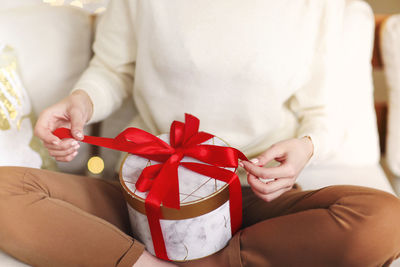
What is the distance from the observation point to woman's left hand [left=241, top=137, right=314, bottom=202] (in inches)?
22.9

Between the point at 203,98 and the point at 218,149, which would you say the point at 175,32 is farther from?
the point at 218,149

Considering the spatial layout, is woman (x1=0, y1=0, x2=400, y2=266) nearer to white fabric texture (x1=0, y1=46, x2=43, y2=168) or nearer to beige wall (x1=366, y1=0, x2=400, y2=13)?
white fabric texture (x1=0, y1=46, x2=43, y2=168)

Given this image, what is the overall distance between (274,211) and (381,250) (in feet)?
0.66

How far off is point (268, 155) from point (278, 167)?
0.03m

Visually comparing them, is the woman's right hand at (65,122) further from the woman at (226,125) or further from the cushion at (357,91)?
the cushion at (357,91)

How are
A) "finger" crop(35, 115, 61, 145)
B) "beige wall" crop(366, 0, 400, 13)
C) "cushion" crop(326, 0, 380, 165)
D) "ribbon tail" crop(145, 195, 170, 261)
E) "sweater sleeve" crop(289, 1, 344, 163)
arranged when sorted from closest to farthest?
"ribbon tail" crop(145, 195, 170, 261) < "finger" crop(35, 115, 61, 145) < "sweater sleeve" crop(289, 1, 344, 163) < "cushion" crop(326, 0, 380, 165) < "beige wall" crop(366, 0, 400, 13)

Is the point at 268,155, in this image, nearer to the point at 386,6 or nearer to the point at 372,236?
the point at 372,236

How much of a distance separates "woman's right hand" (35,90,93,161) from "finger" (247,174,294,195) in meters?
0.30

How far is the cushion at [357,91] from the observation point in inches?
34.8

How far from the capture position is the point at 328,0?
0.72 meters

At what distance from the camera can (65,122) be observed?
69 centimetres

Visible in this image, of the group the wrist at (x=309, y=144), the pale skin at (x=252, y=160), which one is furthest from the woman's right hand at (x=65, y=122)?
the wrist at (x=309, y=144)

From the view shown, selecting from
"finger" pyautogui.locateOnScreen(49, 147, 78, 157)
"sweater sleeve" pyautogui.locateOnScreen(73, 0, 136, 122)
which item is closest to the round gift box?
"finger" pyautogui.locateOnScreen(49, 147, 78, 157)

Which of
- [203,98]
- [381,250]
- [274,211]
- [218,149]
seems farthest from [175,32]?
[381,250]
